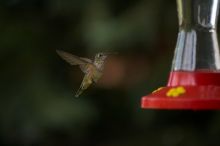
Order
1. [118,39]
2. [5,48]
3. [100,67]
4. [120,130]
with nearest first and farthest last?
[100,67]
[118,39]
[5,48]
[120,130]

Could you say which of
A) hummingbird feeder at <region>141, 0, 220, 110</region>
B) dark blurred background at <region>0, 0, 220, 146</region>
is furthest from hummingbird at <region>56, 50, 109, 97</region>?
dark blurred background at <region>0, 0, 220, 146</region>

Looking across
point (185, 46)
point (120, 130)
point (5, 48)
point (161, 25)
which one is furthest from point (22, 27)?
point (185, 46)

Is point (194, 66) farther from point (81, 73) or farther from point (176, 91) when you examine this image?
point (81, 73)

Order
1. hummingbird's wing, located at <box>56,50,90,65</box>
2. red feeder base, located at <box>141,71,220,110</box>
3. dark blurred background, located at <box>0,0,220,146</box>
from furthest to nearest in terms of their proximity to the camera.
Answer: dark blurred background, located at <box>0,0,220,146</box>
hummingbird's wing, located at <box>56,50,90,65</box>
red feeder base, located at <box>141,71,220,110</box>

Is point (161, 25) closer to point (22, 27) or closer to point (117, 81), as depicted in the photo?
point (117, 81)

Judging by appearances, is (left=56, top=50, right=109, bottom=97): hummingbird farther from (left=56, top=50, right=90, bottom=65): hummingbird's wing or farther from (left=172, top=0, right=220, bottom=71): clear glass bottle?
(left=172, top=0, right=220, bottom=71): clear glass bottle

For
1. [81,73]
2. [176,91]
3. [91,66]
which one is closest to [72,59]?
[91,66]

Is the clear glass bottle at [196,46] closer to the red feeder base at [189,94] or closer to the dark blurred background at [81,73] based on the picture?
the red feeder base at [189,94]
